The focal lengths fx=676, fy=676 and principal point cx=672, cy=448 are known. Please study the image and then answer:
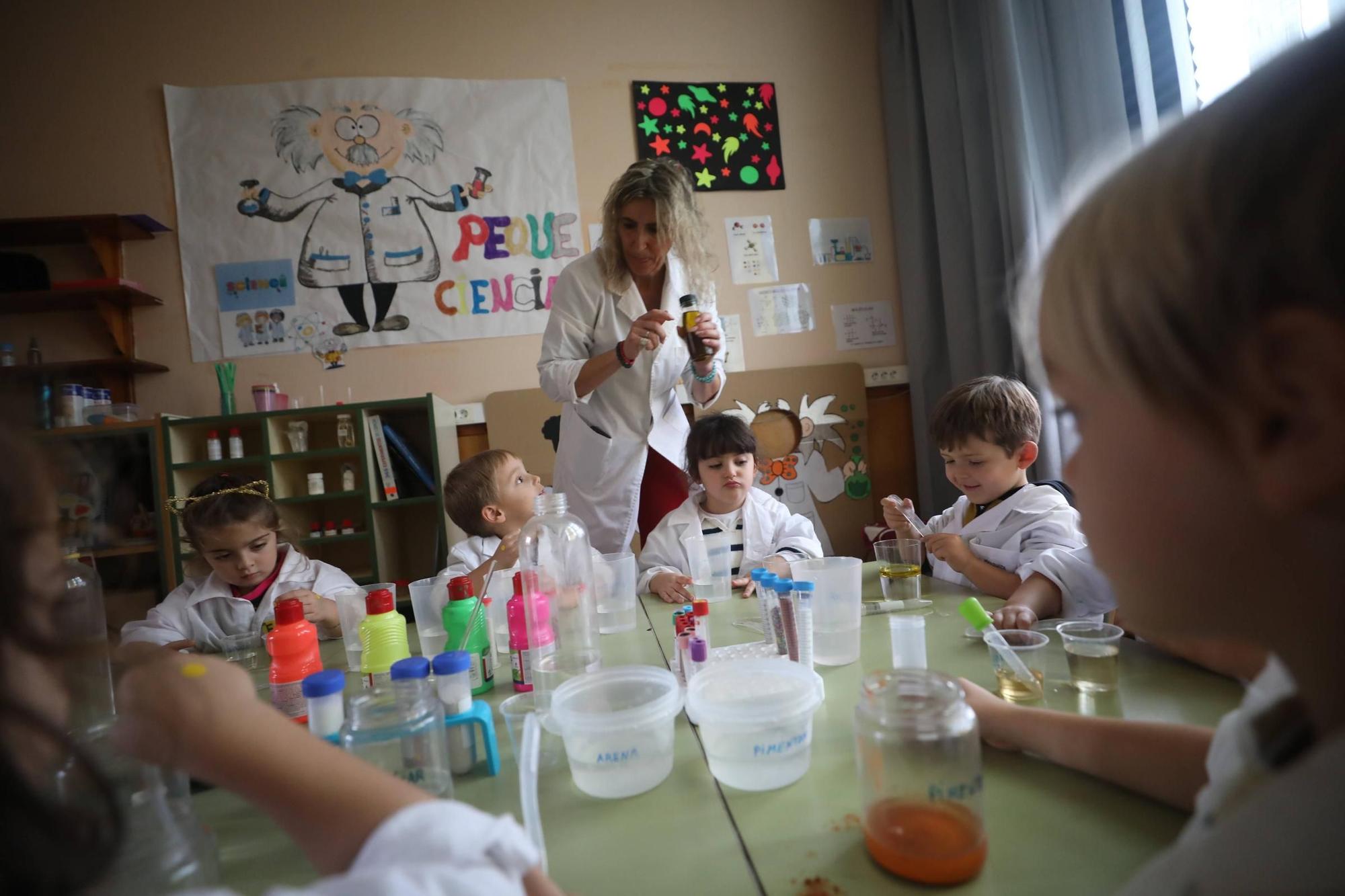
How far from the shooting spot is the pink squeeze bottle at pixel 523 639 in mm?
976

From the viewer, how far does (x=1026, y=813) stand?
0.56 m

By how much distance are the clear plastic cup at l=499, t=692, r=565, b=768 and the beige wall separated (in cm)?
220

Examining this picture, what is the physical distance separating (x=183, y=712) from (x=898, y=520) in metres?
1.35

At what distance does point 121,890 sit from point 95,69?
3.54 metres

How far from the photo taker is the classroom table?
509mm

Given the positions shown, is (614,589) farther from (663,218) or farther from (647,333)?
(663,218)

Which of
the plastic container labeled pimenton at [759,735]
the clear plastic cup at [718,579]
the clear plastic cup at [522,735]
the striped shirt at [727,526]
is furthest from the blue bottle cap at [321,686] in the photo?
the striped shirt at [727,526]

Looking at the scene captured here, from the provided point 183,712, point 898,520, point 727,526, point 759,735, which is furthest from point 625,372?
point 183,712

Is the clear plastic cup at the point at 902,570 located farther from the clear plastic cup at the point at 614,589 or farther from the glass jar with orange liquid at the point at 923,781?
the glass jar with orange liquid at the point at 923,781

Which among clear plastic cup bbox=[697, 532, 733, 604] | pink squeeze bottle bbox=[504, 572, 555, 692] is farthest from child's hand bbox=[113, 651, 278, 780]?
clear plastic cup bbox=[697, 532, 733, 604]

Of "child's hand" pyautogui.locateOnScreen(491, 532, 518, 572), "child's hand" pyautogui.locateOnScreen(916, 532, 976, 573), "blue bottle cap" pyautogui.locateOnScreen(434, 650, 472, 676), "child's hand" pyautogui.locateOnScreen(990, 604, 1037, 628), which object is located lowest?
"child's hand" pyautogui.locateOnScreen(990, 604, 1037, 628)

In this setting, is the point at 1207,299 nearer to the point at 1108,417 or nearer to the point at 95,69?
the point at 1108,417

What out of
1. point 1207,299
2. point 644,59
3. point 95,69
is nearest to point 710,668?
point 1207,299

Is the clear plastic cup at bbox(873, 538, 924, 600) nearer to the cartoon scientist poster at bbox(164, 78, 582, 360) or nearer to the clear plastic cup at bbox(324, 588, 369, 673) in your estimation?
the clear plastic cup at bbox(324, 588, 369, 673)
